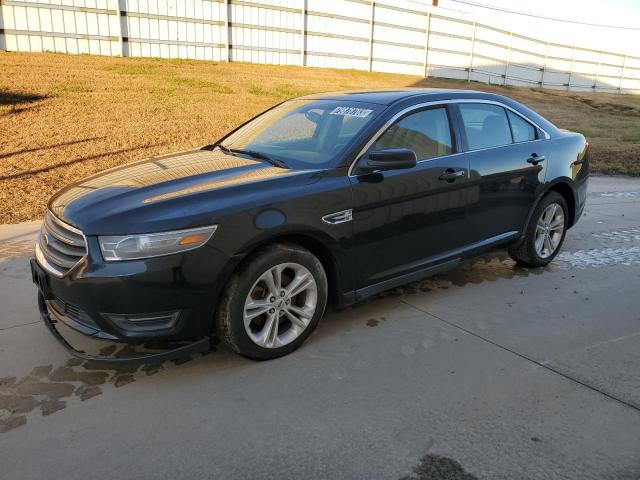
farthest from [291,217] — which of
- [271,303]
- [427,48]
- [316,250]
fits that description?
[427,48]

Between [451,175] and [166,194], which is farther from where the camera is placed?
[451,175]

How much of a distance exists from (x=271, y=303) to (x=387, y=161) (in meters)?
1.16

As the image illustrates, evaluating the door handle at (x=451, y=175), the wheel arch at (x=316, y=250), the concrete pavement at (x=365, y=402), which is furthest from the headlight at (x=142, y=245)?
the door handle at (x=451, y=175)

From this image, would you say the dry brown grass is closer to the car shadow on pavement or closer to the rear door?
the car shadow on pavement

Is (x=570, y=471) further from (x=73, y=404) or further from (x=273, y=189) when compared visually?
(x=73, y=404)

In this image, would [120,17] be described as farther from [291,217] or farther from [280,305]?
[280,305]

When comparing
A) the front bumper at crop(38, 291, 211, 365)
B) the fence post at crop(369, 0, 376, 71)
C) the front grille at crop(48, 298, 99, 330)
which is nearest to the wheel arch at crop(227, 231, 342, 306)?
the front bumper at crop(38, 291, 211, 365)

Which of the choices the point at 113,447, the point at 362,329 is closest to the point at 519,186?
the point at 362,329

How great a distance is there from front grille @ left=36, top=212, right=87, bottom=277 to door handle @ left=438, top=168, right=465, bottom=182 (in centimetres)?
246

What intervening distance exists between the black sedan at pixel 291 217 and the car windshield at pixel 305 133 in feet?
0.05

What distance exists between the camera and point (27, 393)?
293cm

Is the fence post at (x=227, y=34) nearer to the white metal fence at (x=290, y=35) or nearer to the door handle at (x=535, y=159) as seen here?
the white metal fence at (x=290, y=35)

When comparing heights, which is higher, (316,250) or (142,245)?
(142,245)

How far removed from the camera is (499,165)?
14.5ft
